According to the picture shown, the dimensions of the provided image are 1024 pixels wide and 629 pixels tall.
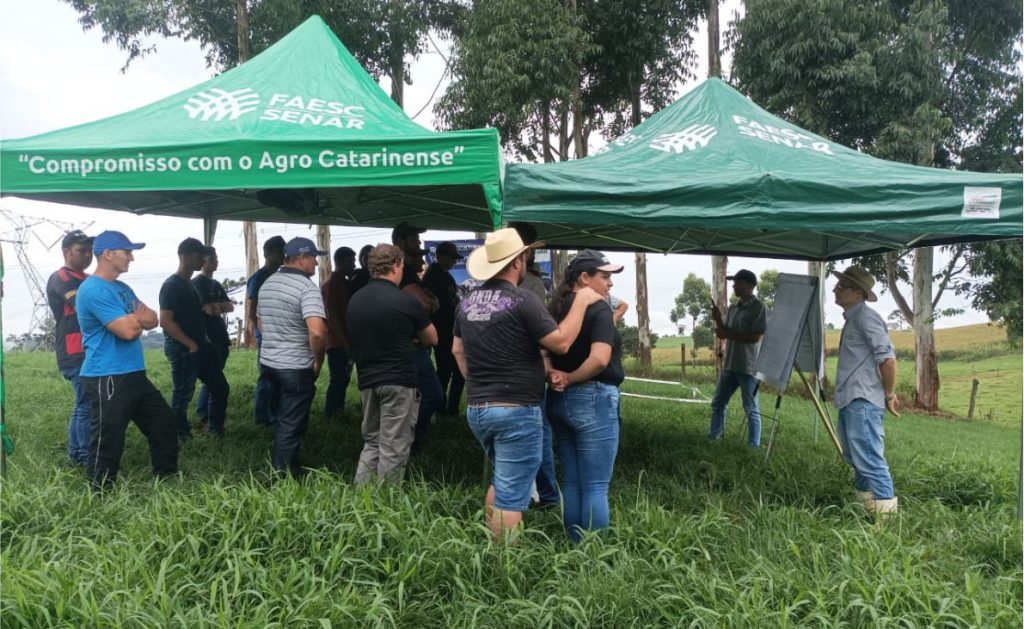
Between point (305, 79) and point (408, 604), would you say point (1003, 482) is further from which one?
point (305, 79)

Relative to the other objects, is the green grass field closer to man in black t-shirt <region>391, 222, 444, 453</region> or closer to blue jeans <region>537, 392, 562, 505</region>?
blue jeans <region>537, 392, 562, 505</region>

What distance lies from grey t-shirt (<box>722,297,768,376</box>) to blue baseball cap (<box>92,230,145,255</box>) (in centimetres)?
499

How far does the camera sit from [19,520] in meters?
3.59

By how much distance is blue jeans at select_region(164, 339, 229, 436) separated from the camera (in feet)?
18.5

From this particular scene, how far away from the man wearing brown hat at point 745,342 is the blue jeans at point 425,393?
277 cm

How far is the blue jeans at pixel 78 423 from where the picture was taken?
183 inches

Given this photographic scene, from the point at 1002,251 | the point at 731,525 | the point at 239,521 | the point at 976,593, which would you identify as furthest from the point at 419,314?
the point at 1002,251

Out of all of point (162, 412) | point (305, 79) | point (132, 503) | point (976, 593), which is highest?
point (305, 79)

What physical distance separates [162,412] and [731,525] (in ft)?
11.6

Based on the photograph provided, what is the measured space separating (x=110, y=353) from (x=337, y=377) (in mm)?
2517

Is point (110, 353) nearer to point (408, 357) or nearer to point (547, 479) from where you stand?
point (408, 357)

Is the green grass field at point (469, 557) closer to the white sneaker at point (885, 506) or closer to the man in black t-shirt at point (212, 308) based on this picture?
the white sneaker at point (885, 506)

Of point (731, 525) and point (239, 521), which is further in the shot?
point (731, 525)

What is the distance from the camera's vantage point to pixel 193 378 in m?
5.81
